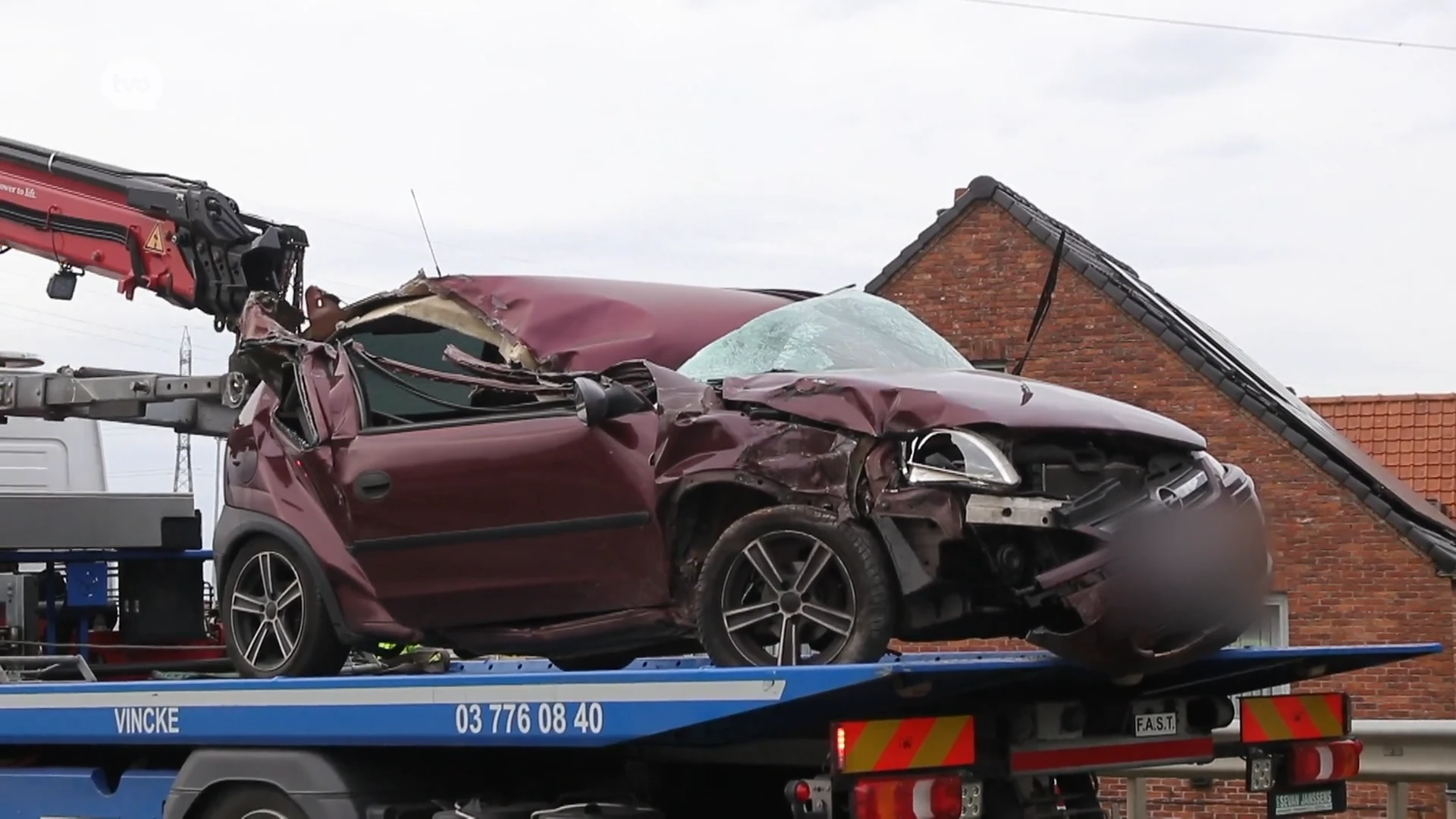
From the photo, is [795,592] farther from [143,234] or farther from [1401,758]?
[143,234]

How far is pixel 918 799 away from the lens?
524 centimetres

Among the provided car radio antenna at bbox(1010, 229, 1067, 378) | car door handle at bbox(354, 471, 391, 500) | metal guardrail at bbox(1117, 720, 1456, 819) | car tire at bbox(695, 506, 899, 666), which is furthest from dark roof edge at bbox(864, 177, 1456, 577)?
car tire at bbox(695, 506, 899, 666)

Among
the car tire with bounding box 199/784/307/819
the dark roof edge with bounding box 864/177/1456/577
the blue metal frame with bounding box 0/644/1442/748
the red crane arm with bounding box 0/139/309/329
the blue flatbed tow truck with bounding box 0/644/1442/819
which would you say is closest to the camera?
the blue metal frame with bounding box 0/644/1442/748

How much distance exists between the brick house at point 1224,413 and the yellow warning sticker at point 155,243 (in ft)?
32.7

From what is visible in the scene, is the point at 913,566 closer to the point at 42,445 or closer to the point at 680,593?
the point at 680,593

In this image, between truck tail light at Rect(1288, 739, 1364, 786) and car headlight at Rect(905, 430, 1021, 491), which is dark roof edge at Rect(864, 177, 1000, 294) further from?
car headlight at Rect(905, 430, 1021, 491)

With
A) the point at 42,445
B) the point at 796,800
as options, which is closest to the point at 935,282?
the point at 42,445

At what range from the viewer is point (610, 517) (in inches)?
250

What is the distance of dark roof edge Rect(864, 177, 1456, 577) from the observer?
20109mm

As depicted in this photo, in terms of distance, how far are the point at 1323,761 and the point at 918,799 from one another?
6.79ft

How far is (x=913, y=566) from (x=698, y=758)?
2.95 feet

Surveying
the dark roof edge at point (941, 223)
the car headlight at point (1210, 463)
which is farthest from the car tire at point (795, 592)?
the dark roof edge at point (941, 223)

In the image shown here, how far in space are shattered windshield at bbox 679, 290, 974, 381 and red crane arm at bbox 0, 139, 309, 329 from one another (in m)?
4.80

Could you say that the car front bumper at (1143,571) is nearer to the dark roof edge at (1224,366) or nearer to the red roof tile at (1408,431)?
the dark roof edge at (1224,366)
